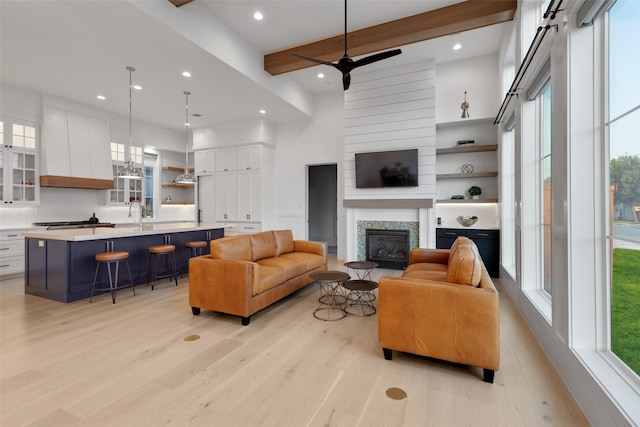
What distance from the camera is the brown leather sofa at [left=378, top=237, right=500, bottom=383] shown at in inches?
81.0

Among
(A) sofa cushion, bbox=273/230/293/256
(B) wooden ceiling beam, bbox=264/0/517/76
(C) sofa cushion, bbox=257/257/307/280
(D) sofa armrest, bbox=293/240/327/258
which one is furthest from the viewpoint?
(D) sofa armrest, bbox=293/240/327/258

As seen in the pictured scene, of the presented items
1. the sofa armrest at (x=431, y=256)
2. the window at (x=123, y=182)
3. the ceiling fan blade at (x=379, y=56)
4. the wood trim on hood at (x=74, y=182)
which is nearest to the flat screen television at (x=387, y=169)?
the sofa armrest at (x=431, y=256)

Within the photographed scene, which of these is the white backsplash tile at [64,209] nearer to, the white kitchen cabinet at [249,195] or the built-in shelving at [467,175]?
the white kitchen cabinet at [249,195]

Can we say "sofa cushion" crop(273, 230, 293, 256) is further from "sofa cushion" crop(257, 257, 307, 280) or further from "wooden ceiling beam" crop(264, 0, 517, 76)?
"wooden ceiling beam" crop(264, 0, 517, 76)

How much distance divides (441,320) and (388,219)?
385 cm

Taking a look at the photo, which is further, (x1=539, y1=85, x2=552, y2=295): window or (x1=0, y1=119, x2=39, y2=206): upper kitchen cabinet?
(x1=0, y1=119, x2=39, y2=206): upper kitchen cabinet

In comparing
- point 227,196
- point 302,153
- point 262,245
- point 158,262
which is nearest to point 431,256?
point 262,245

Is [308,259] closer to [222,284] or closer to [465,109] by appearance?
[222,284]

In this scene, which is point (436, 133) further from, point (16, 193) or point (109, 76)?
point (16, 193)

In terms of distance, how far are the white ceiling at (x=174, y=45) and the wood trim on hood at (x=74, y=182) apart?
63.3 inches

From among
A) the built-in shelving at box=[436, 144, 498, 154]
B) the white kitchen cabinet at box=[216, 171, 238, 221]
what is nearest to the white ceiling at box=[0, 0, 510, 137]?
the built-in shelving at box=[436, 144, 498, 154]

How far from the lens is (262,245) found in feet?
13.5

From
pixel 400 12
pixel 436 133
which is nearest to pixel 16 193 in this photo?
pixel 400 12

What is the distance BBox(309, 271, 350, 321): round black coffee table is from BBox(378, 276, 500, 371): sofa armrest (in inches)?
39.0
